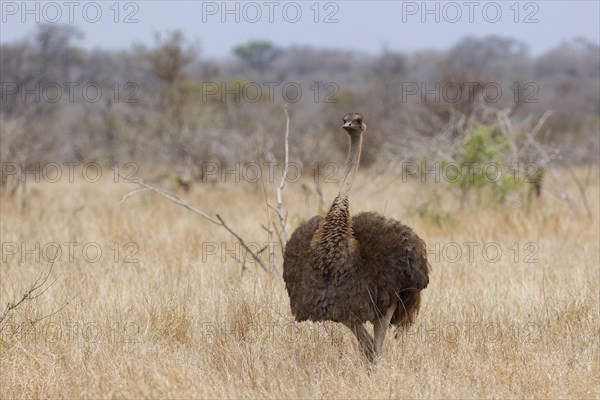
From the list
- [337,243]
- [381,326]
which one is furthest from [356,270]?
[381,326]

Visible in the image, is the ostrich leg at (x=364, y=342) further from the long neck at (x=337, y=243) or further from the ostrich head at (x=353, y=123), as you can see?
the ostrich head at (x=353, y=123)

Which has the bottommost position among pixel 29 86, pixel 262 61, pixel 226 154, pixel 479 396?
pixel 479 396

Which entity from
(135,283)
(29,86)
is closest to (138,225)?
(135,283)

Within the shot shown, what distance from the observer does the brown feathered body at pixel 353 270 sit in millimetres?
4312

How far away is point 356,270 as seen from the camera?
172 inches

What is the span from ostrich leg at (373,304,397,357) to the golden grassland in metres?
0.09

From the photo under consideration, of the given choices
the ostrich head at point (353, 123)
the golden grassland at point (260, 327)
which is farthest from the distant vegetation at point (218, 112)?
the ostrich head at point (353, 123)

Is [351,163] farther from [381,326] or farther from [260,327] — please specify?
[260,327]

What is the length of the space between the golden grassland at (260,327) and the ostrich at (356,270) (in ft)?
0.75

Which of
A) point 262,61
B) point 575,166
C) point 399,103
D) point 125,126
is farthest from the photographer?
point 262,61

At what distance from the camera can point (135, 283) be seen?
6.06 metres

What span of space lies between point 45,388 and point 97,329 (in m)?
0.88

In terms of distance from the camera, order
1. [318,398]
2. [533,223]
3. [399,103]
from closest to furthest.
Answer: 1. [318,398]
2. [533,223]
3. [399,103]

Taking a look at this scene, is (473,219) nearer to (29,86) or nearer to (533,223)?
(533,223)
